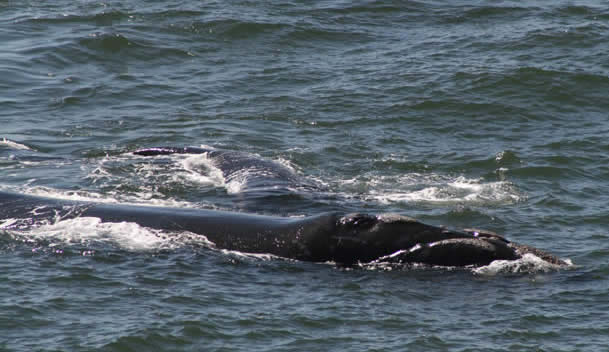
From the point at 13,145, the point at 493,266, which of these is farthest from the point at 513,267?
the point at 13,145

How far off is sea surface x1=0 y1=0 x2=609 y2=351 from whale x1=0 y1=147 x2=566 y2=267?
7.5 inches

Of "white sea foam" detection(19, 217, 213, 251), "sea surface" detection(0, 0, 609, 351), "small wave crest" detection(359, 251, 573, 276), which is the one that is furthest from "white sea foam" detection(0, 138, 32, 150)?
"small wave crest" detection(359, 251, 573, 276)

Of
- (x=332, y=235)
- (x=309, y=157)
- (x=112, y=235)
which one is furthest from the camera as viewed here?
(x=309, y=157)

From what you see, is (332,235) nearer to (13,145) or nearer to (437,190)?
(437,190)

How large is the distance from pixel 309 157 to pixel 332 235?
24.3 ft

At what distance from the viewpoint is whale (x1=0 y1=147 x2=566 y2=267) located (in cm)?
1288

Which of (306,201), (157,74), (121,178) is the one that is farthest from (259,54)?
(306,201)

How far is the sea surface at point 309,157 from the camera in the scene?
11469mm

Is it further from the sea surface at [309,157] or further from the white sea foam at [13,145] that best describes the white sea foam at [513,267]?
the white sea foam at [13,145]

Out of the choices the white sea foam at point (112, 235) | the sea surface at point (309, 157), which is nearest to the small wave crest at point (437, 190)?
the sea surface at point (309, 157)

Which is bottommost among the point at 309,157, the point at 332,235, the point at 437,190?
the point at 437,190

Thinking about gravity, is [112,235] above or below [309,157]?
above

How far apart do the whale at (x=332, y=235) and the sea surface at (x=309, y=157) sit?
19 cm

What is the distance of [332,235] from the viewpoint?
13227 millimetres
